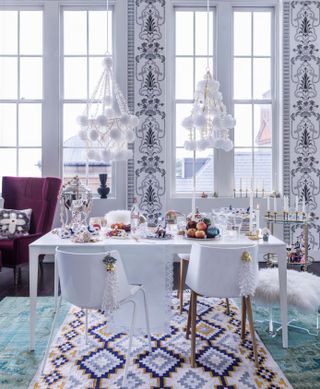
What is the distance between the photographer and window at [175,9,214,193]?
509 centimetres

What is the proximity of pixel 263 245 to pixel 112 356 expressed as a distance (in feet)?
3.80

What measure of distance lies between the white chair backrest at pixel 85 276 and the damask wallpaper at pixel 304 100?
140 inches

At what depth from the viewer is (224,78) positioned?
16.4ft

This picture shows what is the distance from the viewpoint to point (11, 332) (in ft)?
8.95

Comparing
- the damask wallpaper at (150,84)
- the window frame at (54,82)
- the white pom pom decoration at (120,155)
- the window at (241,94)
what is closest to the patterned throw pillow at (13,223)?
the window frame at (54,82)

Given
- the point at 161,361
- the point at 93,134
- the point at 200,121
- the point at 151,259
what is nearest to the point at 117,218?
the point at 93,134

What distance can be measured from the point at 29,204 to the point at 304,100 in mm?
3624

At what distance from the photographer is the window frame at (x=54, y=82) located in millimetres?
4914

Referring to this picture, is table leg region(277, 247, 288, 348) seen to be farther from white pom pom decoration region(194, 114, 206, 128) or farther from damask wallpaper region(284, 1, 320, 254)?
damask wallpaper region(284, 1, 320, 254)

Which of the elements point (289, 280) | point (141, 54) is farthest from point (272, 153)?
point (289, 280)

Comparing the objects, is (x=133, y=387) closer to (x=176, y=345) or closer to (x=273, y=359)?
(x=176, y=345)

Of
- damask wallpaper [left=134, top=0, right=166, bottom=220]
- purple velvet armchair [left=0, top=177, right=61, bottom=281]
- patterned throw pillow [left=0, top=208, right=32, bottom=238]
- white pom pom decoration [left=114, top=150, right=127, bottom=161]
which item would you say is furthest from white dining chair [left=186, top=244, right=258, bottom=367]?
damask wallpaper [left=134, top=0, right=166, bottom=220]

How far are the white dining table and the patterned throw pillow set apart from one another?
1.78 meters

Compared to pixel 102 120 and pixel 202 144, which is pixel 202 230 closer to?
pixel 202 144
